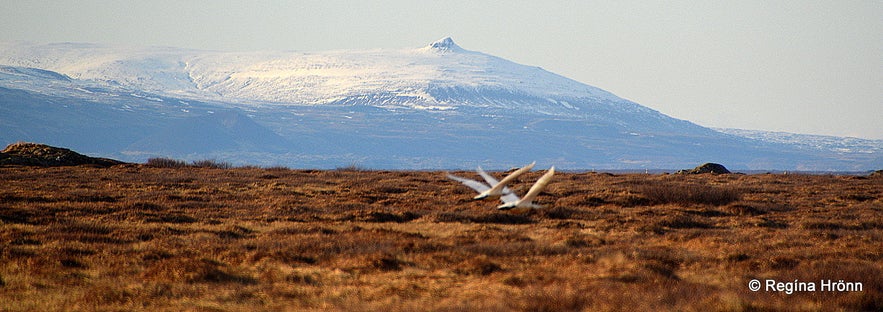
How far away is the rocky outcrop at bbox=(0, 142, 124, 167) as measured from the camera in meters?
52.2

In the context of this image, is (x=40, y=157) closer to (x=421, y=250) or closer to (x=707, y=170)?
(x=421, y=250)

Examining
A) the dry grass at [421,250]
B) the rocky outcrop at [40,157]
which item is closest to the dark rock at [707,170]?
the dry grass at [421,250]

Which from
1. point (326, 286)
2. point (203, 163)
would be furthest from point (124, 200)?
point (203, 163)

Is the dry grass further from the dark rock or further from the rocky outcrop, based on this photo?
the dark rock

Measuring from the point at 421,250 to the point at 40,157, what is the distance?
1652 inches

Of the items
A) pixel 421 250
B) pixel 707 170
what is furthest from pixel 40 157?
pixel 707 170

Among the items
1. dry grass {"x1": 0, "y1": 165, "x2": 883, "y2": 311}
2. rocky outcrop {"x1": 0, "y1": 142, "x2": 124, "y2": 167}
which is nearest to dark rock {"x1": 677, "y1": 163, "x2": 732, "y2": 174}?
dry grass {"x1": 0, "y1": 165, "x2": 883, "y2": 311}

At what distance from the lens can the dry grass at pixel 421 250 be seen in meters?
14.4

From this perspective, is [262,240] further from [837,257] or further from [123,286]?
[837,257]

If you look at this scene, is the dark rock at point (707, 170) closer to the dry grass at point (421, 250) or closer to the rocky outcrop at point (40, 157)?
the dry grass at point (421, 250)

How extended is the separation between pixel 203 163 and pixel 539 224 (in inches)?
1905

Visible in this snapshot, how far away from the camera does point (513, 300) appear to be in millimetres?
13938

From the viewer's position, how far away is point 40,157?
54.0 meters

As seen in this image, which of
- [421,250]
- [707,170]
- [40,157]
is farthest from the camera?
[707,170]
